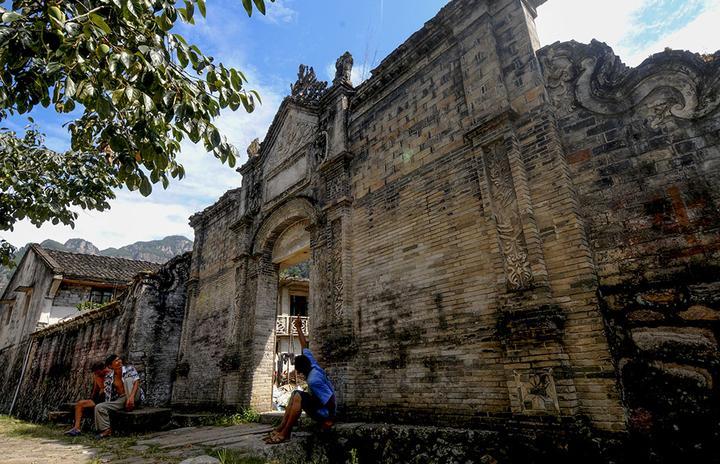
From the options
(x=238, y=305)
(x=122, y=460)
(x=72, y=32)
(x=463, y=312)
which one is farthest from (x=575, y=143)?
(x=238, y=305)

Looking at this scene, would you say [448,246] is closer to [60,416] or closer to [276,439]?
[276,439]

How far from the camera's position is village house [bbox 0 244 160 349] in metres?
A: 17.6

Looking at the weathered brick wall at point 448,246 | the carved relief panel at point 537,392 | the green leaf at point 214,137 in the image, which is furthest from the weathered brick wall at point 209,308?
the green leaf at point 214,137

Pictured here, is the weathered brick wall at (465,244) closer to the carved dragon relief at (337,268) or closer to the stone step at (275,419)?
the carved dragon relief at (337,268)

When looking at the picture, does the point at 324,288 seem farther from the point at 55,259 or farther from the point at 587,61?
the point at 55,259

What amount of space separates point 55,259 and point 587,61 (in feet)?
73.9

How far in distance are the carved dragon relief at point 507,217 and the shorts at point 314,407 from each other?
2.93 metres

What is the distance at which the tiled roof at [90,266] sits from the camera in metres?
18.0

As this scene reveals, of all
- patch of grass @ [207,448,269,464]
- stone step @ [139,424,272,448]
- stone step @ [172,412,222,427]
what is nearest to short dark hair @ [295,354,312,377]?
patch of grass @ [207,448,269,464]

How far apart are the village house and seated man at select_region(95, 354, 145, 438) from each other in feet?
31.1

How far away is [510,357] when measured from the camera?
469cm

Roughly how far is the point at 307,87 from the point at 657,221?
856 cm

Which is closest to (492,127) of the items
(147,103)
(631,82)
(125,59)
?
(631,82)

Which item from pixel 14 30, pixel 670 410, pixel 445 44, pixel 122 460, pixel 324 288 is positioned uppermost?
pixel 445 44
